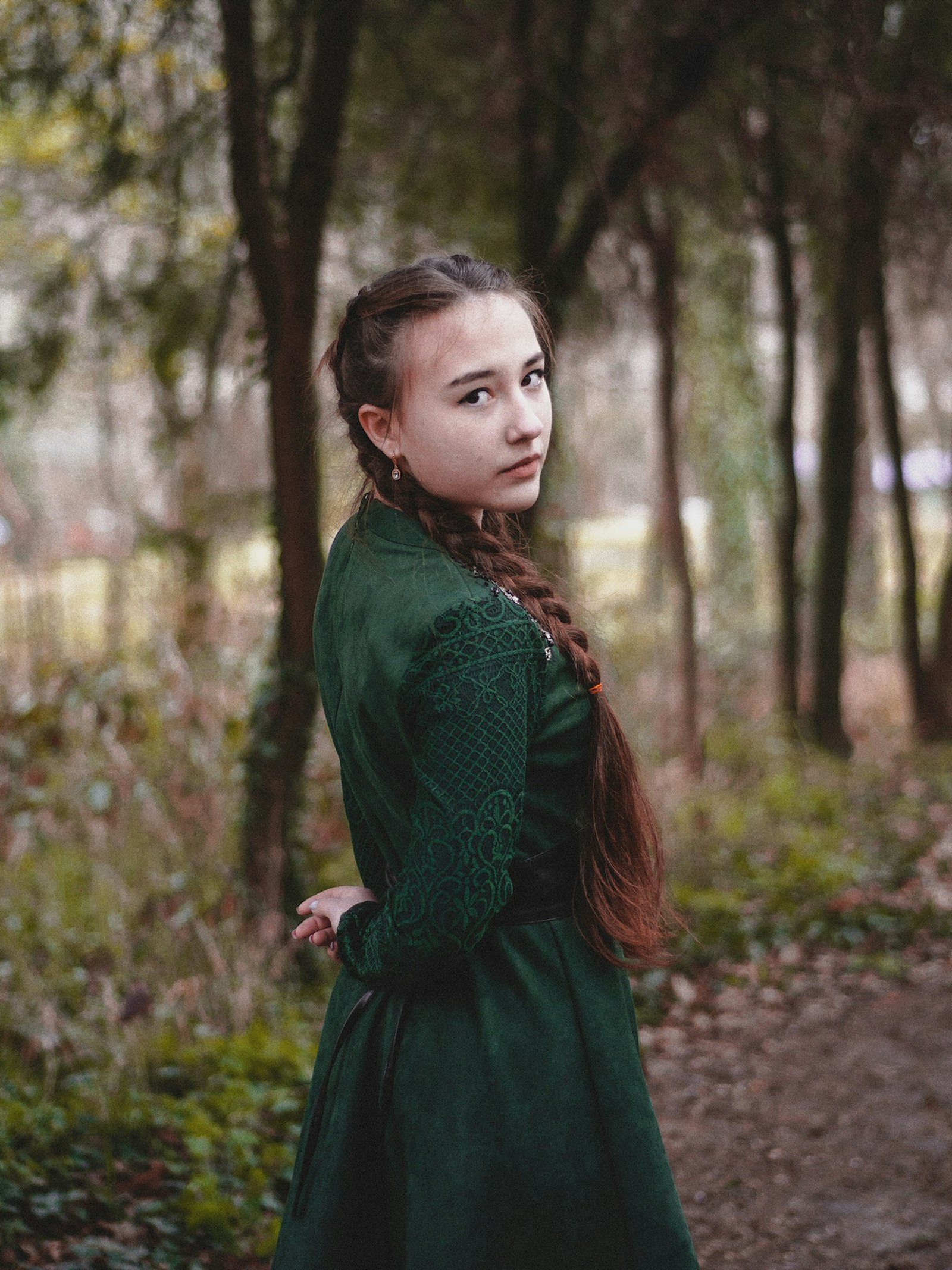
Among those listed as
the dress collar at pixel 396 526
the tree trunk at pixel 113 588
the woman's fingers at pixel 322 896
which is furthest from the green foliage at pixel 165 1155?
the tree trunk at pixel 113 588

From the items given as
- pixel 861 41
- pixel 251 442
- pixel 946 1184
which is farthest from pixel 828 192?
pixel 946 1184

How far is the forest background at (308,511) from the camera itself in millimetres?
3604

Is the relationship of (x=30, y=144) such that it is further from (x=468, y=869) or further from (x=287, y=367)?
(x=468, y=869)

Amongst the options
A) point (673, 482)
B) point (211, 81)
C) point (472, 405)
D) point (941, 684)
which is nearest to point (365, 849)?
point (472, 405)

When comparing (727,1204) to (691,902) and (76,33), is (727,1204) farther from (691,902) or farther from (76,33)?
(76,33)

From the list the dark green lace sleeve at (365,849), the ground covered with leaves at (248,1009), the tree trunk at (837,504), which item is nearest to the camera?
the dark green lace sleeve at (365,849)

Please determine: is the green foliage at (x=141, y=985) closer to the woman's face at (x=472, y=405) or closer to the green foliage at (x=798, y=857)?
the green foliage at (x=798, y=857)

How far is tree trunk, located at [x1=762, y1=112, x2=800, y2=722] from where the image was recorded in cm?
717

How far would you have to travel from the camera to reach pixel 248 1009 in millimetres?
3848

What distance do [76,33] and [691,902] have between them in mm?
4505

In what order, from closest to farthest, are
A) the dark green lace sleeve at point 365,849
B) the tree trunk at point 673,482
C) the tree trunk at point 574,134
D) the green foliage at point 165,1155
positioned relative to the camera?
1. the dark green lace sleeve at point 365,849
2. the green foliage at point 165,1155
3. the tree trunk at point 574,134
4. the tree trunk at point 673,482

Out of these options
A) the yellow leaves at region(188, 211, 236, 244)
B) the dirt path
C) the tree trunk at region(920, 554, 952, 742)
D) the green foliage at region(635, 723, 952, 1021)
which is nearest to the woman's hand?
the dirt path

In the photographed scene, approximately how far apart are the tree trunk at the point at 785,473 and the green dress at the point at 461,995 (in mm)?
5805

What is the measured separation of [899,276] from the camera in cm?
1077
